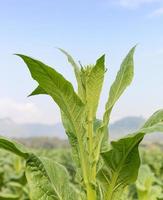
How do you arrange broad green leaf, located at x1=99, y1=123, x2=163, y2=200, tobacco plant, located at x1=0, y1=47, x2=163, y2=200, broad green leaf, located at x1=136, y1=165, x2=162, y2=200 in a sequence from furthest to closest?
broad green leaf, located at x1=136, y1=165, x2=162, y2=200, tobacco plant, located at x1=0, y1=47, x2=163, y2=200, broad green leaf, located at x1=99, y1=123, x2=163, y2=200

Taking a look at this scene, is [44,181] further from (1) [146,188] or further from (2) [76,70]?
(1) [146,188]

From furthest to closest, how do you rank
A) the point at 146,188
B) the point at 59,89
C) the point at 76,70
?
the point at 146,188 → the point at 76,70 → the point at 59,89

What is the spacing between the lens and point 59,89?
1.90 m

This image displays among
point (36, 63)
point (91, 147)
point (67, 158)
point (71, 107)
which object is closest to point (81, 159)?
point (91, 147)

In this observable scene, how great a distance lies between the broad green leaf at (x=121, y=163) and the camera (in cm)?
181

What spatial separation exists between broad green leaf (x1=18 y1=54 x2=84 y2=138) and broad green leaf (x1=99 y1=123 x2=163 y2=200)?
7.2 inches

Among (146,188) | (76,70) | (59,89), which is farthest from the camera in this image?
Answer: (146,188)

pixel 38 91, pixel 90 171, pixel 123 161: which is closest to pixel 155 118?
pixel 123 161

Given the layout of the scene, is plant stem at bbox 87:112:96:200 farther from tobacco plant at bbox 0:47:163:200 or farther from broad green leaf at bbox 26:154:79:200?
broad green leaf at bbox 26:154:79:200

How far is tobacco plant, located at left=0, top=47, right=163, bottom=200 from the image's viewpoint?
1906 mm

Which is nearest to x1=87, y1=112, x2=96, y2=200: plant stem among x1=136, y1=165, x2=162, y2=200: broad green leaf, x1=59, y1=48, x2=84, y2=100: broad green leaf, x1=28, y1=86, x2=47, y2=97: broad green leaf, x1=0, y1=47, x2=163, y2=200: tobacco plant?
x1=0, y1=47, x2=163, y2=200: tobacco plant

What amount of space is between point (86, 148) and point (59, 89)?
0.26 meters

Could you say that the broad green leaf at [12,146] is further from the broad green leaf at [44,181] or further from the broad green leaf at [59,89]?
the broad green leaf at [59,89]

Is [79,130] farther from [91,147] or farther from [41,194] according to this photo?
[41,194]
